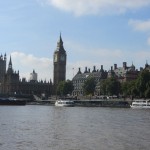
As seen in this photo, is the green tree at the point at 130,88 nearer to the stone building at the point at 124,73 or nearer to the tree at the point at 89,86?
the stone building at the point at 124,73

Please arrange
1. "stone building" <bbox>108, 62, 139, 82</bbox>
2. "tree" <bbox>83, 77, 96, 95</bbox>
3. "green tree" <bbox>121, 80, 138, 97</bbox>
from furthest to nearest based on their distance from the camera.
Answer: "tree" <bbox>83, 77, 96, 95</bbox>
"stone building" <bbox>108, 62, 139, 82</bbox>
"green tree" <bbox>121, 80, 138, 97</bbox>

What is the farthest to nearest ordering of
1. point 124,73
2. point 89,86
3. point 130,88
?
point 89,86, point 124,73, point 130,88

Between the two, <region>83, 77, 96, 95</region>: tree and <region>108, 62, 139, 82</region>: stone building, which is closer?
<region>108, 62, 139, 82</region>: stone building

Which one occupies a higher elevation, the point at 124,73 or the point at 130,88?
the point at 124,73

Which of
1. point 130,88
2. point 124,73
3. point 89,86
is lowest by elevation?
point 130,88

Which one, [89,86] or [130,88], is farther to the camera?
[89,86]

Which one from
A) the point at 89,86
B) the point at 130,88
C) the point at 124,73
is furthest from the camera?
the point at 89,86

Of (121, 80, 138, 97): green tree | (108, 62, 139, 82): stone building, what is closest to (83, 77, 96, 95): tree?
(108, 62, 139, 82): stone building

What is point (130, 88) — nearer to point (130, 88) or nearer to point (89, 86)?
point (130, 88)

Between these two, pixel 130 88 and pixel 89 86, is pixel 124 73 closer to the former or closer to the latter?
pixel 89 86

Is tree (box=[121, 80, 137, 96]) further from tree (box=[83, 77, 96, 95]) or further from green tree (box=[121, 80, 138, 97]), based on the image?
tree (box=[83, 77, 96, 95])

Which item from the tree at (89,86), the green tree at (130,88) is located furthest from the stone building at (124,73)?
the green tree at (130,88)

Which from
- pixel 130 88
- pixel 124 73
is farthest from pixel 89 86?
pixel 130 88

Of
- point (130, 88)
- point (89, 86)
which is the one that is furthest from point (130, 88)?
point (89, 86)
